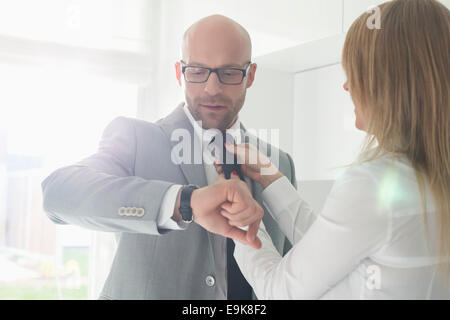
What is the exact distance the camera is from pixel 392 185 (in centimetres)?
82

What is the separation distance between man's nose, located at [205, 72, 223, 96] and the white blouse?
0.60m

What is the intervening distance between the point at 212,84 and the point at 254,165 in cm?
26

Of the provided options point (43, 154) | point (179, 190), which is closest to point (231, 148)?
point (179, 190)

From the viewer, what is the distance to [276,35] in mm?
2094

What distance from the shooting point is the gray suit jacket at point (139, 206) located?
1029mm

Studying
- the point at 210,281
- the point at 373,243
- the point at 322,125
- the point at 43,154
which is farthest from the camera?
the point at 43,154

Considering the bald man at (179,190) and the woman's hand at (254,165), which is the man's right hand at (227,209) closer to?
the bald man at (179,190)

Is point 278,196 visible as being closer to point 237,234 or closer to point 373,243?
point 237,234

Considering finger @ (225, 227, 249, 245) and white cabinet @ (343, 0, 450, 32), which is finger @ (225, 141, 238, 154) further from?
white cabinet @ (343, 0, 450, 32)

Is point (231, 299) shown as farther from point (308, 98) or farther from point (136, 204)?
point (308, 98)

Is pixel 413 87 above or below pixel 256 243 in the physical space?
above

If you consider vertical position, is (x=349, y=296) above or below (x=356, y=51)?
below
